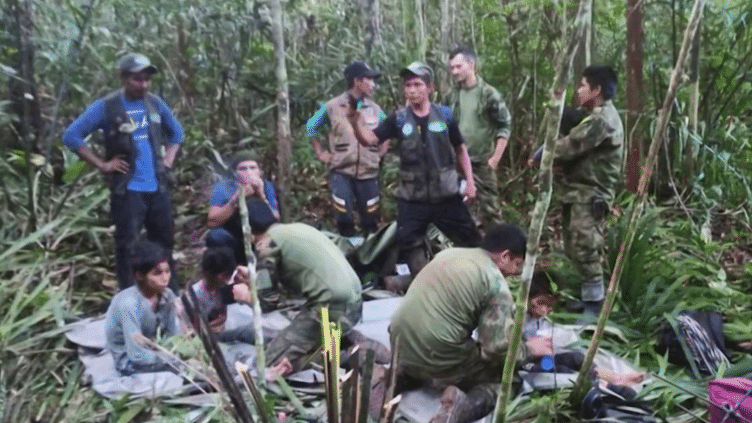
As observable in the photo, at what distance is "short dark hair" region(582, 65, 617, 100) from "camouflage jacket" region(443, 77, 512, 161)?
119cm

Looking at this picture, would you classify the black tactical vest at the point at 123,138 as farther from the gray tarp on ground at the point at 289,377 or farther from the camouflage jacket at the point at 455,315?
the camouflage jacket at the point at 455,315

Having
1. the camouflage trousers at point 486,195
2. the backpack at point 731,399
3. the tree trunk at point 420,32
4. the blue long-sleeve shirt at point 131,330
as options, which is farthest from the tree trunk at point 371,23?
the backpack at point 731,399

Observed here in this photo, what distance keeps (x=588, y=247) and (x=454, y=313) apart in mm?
1666

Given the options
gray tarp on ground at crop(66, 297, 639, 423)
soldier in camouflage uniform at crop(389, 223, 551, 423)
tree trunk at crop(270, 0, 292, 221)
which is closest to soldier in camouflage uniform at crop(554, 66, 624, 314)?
gray tarp on ground at crop(66, 297, 639, 423)

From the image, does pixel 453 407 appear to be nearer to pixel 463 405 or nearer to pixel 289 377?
pixel 463 405

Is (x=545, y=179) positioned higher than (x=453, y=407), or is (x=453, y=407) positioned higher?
(x=545, y=179)

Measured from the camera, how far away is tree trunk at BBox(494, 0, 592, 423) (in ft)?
7.57

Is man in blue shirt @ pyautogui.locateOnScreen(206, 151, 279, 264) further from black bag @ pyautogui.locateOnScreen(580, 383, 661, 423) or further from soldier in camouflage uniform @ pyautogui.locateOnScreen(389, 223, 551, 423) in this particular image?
black bag @ pyautogui.locateOnScreen(580, 383, 661, 423)

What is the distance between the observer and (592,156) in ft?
16.9

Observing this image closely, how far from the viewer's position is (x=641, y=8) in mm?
6238

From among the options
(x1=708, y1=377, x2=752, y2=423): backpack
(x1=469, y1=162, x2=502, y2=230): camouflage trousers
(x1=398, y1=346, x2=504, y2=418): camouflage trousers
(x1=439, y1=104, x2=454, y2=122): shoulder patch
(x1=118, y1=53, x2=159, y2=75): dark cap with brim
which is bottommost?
(x1=398, y1=346, x2=504, y2=418): camouflage trousers

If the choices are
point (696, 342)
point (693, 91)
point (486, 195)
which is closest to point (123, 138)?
point (486, 195)

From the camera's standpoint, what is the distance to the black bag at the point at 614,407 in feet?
12.1

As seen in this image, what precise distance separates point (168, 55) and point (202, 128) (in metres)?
0.76
